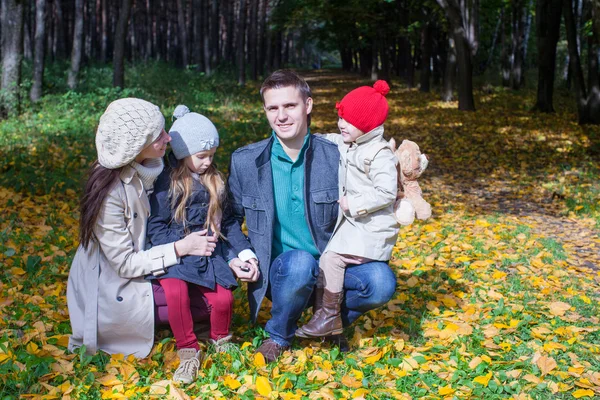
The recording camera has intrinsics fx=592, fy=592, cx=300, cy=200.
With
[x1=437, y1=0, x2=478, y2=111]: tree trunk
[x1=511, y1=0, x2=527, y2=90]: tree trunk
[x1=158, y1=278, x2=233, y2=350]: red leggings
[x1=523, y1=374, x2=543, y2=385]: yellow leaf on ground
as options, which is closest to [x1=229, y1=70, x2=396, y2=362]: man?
[x1=158, y1=278, x2=233, y2=350]: red leggings

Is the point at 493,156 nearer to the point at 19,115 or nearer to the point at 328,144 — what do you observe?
the point at 328,144

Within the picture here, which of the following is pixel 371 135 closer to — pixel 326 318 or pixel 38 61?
pixel 326 318

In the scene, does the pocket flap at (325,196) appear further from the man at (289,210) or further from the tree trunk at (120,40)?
the tree trunk at (120,40)

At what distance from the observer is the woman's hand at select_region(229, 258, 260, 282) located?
11.6ft

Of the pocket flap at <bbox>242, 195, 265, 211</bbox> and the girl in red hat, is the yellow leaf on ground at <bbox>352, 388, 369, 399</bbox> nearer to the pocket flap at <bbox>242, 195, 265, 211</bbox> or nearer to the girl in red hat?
the girl in red hat

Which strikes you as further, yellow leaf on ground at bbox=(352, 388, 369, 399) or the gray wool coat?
the gray wool coat

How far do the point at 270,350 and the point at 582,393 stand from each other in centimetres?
182

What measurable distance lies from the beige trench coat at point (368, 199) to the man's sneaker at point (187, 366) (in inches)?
39.9

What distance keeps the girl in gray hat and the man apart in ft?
0.49

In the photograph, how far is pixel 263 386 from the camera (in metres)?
3.35

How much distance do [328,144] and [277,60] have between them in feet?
134

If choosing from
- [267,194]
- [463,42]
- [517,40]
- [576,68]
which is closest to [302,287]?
[267,194]

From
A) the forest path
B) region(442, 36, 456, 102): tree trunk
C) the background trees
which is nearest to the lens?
the forest path

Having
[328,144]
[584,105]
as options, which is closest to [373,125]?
[328,144]
